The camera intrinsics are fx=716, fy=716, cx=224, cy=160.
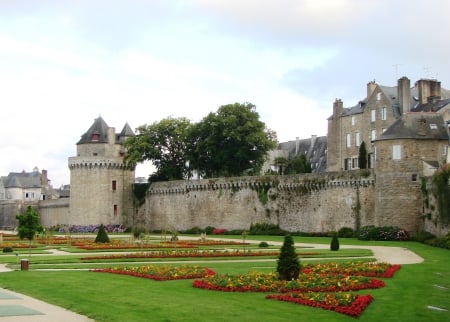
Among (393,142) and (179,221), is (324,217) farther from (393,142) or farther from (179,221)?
(179,221)

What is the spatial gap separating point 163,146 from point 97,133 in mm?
8513

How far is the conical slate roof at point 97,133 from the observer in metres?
87.7

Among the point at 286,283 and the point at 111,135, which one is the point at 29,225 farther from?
the point at 111,135

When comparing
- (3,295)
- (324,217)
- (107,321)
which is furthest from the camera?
(324,217)

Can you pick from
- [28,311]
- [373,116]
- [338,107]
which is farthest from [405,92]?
[28,311]

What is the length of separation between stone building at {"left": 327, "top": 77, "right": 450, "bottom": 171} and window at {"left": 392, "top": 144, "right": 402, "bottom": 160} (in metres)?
14.7

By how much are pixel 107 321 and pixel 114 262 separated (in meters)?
18.0

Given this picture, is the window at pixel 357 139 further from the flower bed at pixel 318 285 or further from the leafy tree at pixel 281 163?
the flower bed at pixel 318 285

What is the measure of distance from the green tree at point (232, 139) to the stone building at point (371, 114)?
905cm

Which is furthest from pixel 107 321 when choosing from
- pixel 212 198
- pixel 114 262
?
pixel 212 198

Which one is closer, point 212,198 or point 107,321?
point 107,321

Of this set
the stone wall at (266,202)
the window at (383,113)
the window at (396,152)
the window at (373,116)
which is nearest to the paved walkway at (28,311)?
the window at (396,152)

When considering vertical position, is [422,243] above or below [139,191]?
below

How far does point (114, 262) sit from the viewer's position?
114 ft
